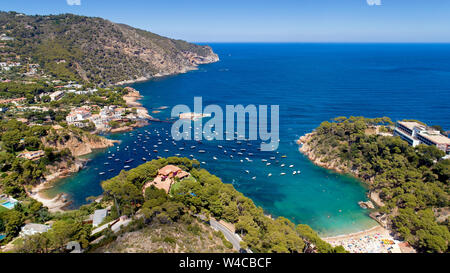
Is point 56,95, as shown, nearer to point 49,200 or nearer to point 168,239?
point 49,200

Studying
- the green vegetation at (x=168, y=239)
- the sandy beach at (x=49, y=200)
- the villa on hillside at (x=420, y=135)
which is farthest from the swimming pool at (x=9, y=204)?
the villa on hillside at (x=420, y=135)

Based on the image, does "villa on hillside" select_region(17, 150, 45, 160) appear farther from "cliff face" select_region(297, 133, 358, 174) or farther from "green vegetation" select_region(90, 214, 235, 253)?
"cliff face" select_region(297, 133, 358, 174)

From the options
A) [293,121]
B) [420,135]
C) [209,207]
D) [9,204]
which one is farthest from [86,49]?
[420,135]

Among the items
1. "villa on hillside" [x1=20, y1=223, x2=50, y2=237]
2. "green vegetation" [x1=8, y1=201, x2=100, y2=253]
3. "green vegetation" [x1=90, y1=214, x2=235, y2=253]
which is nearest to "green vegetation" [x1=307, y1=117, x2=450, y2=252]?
→ "green vegetation" [x1=90, y1=214, x2=235, y2=253]

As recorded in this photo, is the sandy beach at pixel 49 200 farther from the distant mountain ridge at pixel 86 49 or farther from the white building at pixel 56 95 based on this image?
the distant mountain ridge at pixel 86 49

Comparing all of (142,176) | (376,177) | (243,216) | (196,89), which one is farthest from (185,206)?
(196,89)
